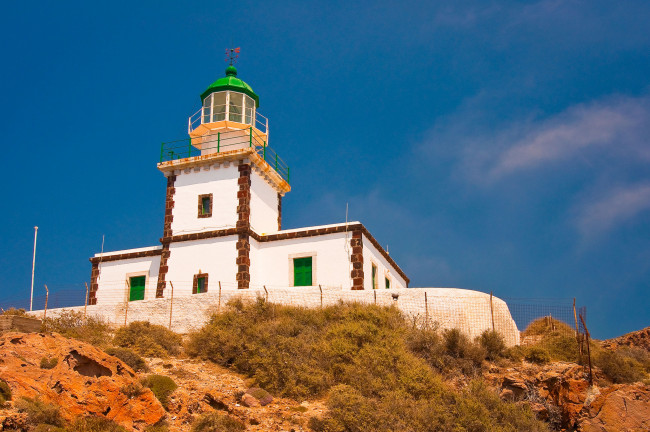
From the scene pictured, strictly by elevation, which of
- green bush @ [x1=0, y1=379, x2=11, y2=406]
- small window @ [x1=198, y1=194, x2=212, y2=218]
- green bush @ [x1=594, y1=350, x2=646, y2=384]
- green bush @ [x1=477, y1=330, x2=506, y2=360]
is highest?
small window @ [x1=198, y1=194, x2=212, y2=218]

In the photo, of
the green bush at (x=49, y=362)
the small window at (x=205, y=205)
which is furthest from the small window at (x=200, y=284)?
the green bush at (x=49, y=362)

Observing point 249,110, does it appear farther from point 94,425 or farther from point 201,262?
point 94,425

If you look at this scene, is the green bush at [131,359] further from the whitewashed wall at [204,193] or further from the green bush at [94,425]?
the whitewashed wall at [204,193]

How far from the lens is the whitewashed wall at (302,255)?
27641 millimetres

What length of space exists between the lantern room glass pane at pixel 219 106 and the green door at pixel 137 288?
28.3 feet

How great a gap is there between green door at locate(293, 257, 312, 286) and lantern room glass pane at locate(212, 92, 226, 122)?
8.82 meters

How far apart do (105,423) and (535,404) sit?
11750 mm

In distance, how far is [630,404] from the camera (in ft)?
60.1

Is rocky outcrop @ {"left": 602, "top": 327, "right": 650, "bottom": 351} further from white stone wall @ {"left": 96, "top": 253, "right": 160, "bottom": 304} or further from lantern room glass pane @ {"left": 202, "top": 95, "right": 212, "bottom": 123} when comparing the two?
lantern room glass pane @ {"left": 202, "top": 95, "right": 212, "bottom": 123}

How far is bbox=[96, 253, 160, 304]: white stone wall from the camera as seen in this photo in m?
29.7

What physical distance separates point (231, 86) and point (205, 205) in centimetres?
663

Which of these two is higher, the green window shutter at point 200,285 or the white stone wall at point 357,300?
the green window shutter at point 200,285

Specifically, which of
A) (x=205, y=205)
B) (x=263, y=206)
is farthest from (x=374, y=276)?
(x=205, y=205)

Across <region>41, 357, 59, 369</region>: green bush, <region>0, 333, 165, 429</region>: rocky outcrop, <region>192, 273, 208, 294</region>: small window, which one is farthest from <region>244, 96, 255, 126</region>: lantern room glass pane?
<region>41, 357, 59, 369</region>: green bush
